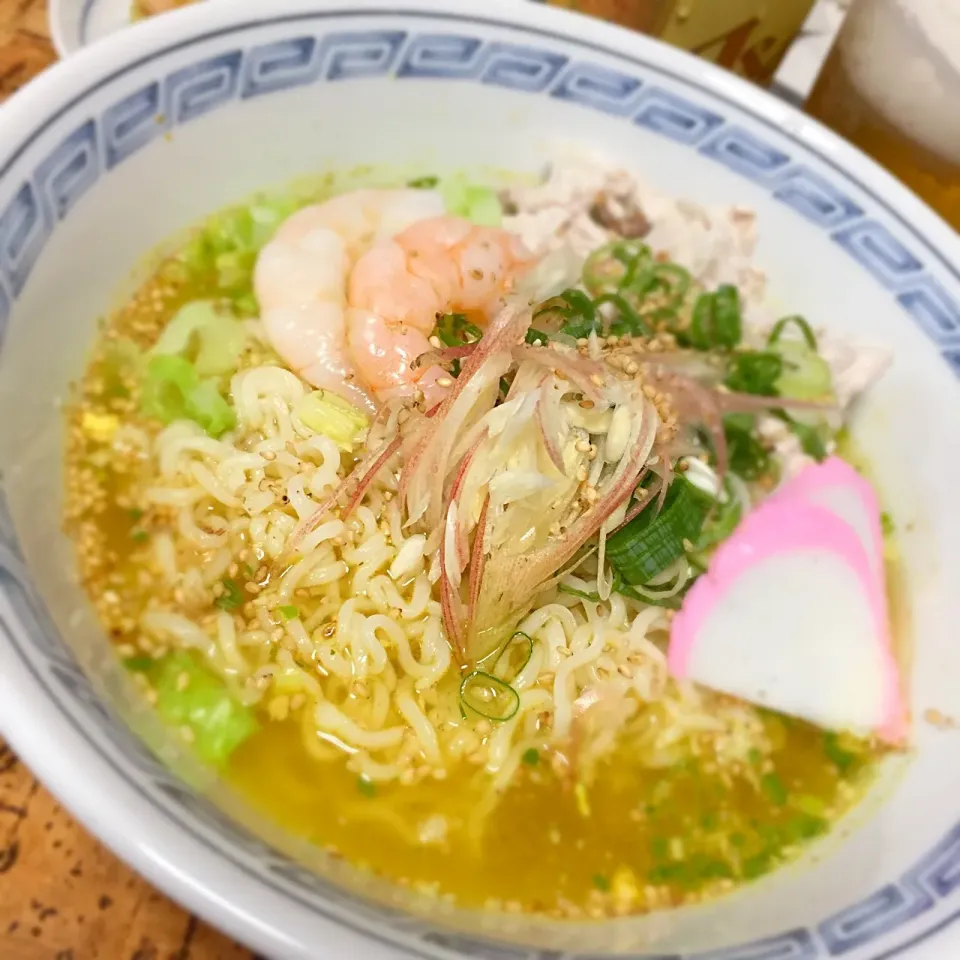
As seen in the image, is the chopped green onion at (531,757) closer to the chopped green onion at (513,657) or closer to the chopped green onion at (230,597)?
the chopped green onion at (513,657)

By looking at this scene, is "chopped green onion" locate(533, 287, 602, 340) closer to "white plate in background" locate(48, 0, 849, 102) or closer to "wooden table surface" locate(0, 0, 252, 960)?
"wooden table surface" locate(0, 0, 252, 960)

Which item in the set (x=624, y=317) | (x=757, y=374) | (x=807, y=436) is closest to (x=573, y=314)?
(x=624, y=317)

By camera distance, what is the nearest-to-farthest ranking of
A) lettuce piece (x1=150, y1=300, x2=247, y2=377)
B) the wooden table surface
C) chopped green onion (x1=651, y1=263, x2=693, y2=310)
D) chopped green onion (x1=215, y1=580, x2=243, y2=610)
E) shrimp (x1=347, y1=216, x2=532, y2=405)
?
the wooden table surface, chopped green onion (x1=215, y1=580, x2=243, y2=610), shrimp (x1=347, y1=216, x2=532, y2=405), lettuce piece (x1=150, y1=300, x2=247, y2=377), chopped green onion (x1=651, y1=263, x2=693, y2=310)

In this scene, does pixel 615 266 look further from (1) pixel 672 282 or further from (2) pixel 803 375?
(2) pixel 803 375

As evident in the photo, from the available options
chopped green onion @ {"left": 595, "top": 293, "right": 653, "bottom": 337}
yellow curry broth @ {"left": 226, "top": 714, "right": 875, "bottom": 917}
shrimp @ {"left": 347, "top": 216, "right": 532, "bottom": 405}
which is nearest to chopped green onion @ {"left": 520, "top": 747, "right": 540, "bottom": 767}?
yellow curry broth @ {"left": 226, "top": 714, "right": 875, "bottom": 917}

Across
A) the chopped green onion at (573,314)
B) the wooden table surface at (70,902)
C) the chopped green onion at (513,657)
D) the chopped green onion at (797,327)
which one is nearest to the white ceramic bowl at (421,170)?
the chopped green onion at (797,327)

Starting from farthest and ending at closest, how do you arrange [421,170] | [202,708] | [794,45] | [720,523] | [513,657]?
[794,45] < [421,170] < [720,523] < [513,657] < [202,708]
